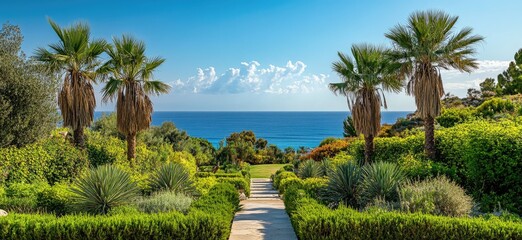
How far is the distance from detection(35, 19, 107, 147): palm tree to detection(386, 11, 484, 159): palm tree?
12.0 metres

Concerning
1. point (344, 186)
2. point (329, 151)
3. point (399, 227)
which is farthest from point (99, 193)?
point (329, 151)

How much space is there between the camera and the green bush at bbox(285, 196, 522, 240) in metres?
6.29

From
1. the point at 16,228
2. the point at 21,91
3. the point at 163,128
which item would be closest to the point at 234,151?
the point at 163,128

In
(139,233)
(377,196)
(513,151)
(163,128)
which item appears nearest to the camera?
(139,233)

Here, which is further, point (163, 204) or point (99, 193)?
point (99, 193)

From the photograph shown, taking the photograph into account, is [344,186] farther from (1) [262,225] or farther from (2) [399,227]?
(2) [399,227]

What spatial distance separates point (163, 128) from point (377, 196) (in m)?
31.4

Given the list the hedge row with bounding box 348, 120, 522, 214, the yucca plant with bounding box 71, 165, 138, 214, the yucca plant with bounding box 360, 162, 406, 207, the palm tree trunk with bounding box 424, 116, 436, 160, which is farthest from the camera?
the palm tree trunk with bounding box 424, 116, 436, 160

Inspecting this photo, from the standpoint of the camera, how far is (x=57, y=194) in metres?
9.85

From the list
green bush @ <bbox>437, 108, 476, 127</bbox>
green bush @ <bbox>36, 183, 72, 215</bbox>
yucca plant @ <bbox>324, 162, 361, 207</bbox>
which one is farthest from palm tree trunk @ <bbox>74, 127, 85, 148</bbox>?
green bush @ <bbox>437, 108, 476, 127</bbox>

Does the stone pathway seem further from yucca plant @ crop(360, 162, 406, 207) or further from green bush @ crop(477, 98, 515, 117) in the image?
green bush @ crop(477, 98, 515, 117)

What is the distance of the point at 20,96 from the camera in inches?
563

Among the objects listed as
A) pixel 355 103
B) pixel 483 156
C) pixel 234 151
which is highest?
pixel 355 103

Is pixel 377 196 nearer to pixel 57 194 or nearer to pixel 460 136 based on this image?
pixel 460 136
